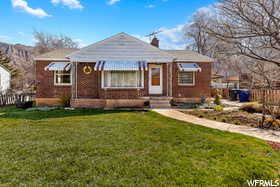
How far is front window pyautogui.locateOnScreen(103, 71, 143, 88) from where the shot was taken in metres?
15.8

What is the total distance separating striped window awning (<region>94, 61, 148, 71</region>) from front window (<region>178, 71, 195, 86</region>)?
4.85 meters

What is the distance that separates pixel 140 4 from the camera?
2130 centimetres

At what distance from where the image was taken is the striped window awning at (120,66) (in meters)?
14.4

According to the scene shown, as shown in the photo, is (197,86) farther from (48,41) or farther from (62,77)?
(48,41)

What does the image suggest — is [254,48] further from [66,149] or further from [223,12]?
[66,149]

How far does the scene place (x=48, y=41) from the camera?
156ft

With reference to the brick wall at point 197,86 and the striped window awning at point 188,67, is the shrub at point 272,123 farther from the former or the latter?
the brick wall at point 197,86

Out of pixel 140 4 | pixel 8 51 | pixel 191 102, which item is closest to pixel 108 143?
pixel 191 102

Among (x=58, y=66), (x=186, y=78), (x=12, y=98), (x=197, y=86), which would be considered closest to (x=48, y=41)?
(x=12, y=98)

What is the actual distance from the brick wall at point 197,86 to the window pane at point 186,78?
1.64ft

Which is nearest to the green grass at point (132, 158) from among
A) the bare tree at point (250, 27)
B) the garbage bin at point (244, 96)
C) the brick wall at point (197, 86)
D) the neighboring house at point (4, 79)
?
the bare tree at point (250, 27)

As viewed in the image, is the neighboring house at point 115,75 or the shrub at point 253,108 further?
the neighboring house at point 115,75

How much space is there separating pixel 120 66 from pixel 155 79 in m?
4.11

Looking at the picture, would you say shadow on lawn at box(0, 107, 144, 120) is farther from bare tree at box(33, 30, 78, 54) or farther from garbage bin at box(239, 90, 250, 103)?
bare tree at box(33, 30, 78, 54)
